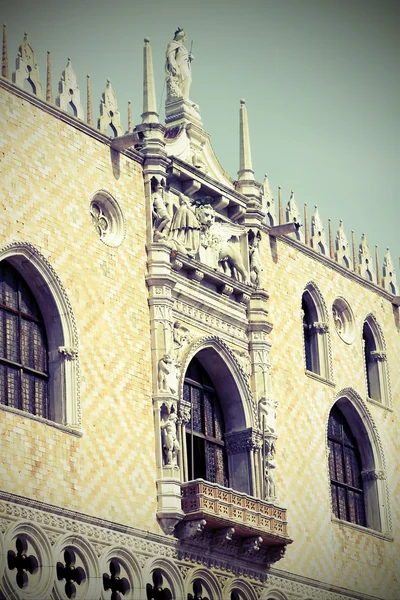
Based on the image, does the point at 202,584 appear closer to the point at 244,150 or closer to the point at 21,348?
the point at 21,348

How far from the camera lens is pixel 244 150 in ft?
132

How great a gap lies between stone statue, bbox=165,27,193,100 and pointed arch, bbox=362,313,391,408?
29.2 feet

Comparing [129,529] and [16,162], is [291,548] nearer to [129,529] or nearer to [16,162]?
[129,529]

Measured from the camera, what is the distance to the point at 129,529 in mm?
32906

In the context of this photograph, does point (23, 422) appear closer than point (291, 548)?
Yes

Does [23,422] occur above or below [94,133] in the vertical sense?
below

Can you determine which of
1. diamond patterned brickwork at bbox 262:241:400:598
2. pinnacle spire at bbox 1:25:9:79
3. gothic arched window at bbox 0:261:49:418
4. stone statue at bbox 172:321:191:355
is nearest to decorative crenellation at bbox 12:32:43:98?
pinnacle spire at bbox 1:25:9:79

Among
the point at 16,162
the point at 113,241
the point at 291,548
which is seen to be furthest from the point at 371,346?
the point at 16,162

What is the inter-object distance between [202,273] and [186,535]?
6.07m

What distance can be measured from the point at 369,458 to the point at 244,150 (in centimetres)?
871

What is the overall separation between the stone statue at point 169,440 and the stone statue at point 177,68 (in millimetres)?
8658

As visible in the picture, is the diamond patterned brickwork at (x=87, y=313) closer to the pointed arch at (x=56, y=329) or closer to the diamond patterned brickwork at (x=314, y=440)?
the pointed arch at (x=56, y=329)

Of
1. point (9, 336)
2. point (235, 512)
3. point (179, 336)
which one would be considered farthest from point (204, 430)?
point (9, 336)

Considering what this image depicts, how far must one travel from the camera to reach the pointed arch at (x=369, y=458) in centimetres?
4206
